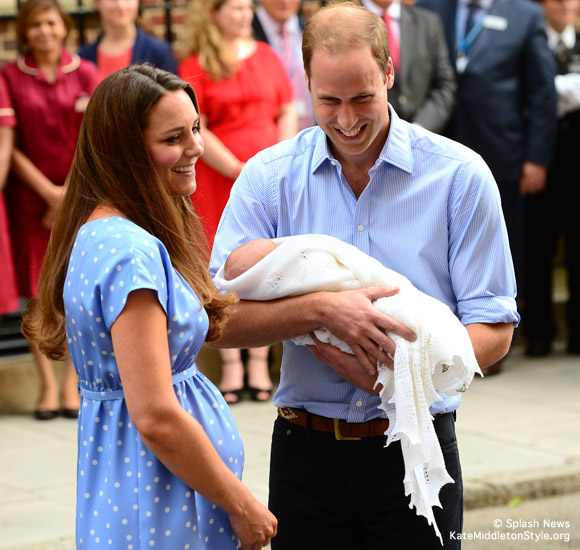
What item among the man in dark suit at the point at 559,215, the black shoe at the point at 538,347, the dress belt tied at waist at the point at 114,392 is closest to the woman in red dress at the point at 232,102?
the man in dark suit at the point at 559,215

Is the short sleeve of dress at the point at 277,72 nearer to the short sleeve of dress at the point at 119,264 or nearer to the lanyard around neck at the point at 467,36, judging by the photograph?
the lanyard around neck at the point at 467,36

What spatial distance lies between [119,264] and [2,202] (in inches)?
169

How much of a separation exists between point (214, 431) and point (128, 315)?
17.2 inches

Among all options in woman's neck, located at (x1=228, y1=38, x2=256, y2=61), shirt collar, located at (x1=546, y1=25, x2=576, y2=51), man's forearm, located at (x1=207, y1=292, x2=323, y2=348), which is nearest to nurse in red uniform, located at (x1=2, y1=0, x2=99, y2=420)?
woman's neck, located at (x1=228, y1=38, x2=256, y2=61)

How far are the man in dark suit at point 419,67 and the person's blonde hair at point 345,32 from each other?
4509mm

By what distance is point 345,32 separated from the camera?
2805mm

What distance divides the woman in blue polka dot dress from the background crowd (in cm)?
342

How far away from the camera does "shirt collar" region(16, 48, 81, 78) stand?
259 inches

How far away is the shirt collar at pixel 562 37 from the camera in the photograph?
8.24 m

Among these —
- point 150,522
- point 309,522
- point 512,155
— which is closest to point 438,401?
point 309,522

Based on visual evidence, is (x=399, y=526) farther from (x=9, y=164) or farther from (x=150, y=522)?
(x=9, y=164)

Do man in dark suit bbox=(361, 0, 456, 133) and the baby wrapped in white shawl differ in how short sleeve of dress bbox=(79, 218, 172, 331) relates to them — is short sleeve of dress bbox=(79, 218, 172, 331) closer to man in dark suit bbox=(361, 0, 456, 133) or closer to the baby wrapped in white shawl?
the baby wrapped in white shawl

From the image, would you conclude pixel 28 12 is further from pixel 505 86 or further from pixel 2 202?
pixel 505 86

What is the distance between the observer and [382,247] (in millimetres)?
2945
